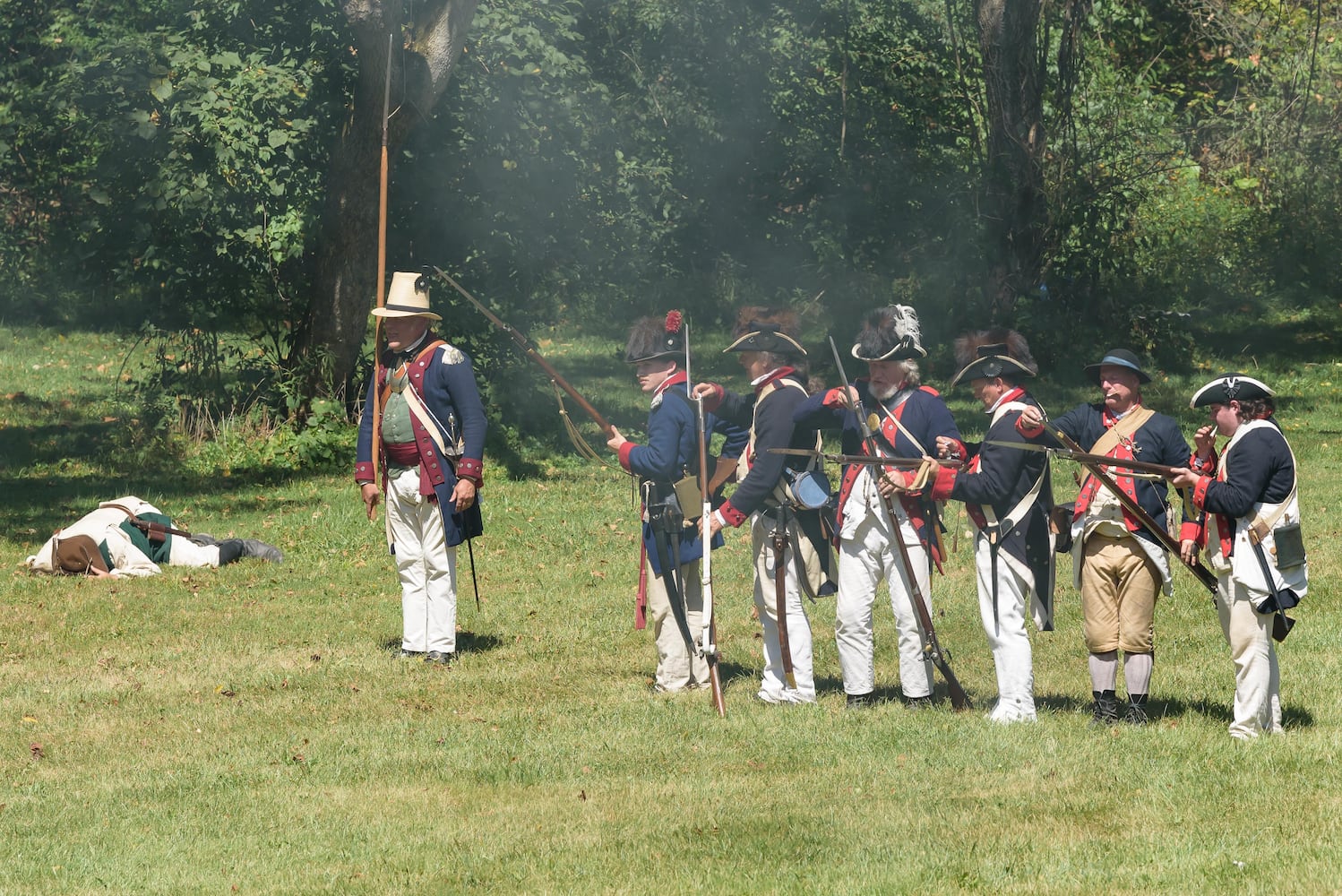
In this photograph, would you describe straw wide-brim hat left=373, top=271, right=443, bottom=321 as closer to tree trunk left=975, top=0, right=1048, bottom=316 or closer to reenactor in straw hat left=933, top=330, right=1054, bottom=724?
reenactor in straw hat left=933, top=330, right=1054, bottom=724

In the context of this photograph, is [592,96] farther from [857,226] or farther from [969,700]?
A: [969,700]

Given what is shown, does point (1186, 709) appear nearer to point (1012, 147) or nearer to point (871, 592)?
point (871, 592)

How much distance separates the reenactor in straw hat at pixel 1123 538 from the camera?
25.4 feet

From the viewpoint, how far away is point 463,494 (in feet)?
31.8

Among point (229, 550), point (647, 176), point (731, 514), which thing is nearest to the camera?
point (731, 514)

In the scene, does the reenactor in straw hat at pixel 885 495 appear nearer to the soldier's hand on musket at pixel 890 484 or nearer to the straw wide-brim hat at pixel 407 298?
the soldier's hand on musket at pixel 890 484

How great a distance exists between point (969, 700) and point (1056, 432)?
1.76 metres

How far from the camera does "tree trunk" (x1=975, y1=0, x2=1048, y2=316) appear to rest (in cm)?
2036

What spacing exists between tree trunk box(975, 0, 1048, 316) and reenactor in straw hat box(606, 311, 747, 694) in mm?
12777

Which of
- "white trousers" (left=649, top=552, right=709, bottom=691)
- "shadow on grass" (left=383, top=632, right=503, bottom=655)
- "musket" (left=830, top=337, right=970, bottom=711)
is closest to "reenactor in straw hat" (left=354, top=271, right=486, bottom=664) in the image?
"shadow on grass" (left=383, top=632, right=503, bottom=655)

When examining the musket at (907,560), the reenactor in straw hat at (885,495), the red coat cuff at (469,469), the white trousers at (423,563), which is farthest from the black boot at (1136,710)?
the white trousers at (423,563)

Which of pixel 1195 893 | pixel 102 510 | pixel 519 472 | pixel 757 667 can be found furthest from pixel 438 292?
pixel 1195 893

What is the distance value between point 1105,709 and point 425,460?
13.7ft

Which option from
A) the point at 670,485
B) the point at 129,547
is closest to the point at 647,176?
the point at 129,547
